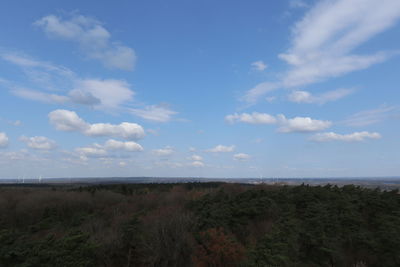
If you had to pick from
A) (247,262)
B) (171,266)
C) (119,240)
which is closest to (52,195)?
(119,240)

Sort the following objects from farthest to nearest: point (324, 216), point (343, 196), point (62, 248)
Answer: point (343, 196) → point (324, 216) → point (62, 248)

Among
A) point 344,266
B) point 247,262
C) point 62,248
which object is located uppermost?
point 62,248

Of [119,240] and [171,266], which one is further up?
[119,240]

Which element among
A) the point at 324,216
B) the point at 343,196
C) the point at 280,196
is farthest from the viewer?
the point at 280,196

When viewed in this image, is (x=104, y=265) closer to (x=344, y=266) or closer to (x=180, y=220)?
(x=180, y=220)

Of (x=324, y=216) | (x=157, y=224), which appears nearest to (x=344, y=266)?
(x=324, y=216)

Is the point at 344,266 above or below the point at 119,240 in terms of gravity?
below

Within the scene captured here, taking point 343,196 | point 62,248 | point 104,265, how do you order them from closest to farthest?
point 62,248 → point 104,265 → point 343,196

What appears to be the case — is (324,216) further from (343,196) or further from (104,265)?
(104,265)

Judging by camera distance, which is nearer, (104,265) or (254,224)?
(104,265)
